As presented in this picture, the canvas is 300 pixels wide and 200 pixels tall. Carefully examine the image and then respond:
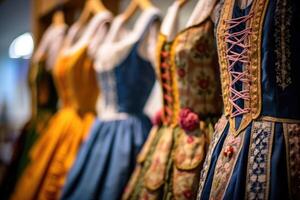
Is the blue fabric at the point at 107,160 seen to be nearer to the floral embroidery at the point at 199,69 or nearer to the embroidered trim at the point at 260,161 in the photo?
the floral embroidery at the point at 199,69

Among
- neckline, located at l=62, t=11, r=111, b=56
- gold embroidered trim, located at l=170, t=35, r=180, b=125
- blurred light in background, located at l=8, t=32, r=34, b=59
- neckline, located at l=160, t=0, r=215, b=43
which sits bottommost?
gold embroidered trim, located at l=170, t=35, r=180, b=125

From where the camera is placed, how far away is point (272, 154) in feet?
2.05

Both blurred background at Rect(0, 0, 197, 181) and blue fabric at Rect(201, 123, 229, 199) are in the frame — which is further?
blurred background at Rect(0, 0, 197, 181)

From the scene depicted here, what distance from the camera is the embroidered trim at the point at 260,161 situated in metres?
0.62

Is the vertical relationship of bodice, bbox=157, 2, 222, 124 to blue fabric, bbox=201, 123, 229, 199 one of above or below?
above

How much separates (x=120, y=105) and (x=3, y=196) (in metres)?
0.71

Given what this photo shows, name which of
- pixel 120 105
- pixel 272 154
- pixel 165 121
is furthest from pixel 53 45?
pixel 272 154

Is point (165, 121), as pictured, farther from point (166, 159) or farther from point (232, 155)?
point (232, 155)

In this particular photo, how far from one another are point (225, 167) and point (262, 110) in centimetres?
11

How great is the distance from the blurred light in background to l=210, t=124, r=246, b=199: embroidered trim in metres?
2.11

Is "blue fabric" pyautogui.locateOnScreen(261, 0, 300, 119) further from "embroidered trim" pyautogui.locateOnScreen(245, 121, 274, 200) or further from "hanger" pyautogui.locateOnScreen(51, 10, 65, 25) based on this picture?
"hanger" pyautogui.locateOnScreen(51, 10, 65, 25)

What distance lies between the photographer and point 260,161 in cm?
63

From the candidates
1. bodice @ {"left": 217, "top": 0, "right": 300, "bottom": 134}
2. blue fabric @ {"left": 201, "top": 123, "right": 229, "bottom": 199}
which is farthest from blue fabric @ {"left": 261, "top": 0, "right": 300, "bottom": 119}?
blue fabric @ {"left": 201, "top": 123, "right": 229, "bottom": 199}

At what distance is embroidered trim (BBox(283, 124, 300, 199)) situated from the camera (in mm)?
604
